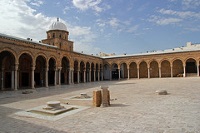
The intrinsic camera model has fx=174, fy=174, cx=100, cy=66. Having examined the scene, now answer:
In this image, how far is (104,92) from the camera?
825cm

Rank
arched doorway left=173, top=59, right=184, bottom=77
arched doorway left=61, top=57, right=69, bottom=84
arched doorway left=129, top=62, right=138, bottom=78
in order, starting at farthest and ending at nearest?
arched doorway left=129, top=62, right=138, bottom=78 → arched doorway left=173, top=59, right=184, bottom=77 → arched doorway left=61, top=57, right=69, bottom=84

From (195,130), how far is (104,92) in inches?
172

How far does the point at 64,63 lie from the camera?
95.8 feet

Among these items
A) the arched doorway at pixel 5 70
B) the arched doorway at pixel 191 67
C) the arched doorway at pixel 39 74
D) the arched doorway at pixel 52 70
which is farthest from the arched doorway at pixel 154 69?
the arched doorway at pixel 5 70

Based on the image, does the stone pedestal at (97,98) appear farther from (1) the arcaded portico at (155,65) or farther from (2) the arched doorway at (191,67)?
(2) the arched doorway at (191,67)

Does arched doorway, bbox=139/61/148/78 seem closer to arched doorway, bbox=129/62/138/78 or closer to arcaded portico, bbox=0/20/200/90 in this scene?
arcaded portico, bbox=0/20/200/90

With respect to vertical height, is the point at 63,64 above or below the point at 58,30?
below

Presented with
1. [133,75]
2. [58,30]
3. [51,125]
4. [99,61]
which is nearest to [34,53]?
[58,30]

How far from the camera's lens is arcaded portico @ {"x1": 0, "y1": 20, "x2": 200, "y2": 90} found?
20062 millimetres

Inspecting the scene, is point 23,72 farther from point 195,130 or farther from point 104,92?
point 195,130

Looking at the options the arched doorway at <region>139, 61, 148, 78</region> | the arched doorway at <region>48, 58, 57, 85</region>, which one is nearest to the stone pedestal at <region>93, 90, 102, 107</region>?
the arched doorway at <region>48, 58, 57, 85</region>

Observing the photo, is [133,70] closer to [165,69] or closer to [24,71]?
[165,69]

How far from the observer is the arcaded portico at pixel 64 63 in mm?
20062

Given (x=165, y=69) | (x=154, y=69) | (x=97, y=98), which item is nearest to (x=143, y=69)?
(x=154, y=69)
